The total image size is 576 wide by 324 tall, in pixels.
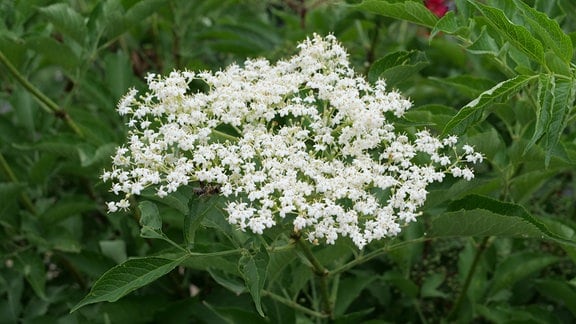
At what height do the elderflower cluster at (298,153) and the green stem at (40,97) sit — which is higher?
the green stem at (40,97)

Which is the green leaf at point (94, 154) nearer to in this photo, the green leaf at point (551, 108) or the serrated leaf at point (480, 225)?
the serrated leaf at point (480, 225)

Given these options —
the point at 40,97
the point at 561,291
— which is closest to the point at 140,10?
the point at 40,97

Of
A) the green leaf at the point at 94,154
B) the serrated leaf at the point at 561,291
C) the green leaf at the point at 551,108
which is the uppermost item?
the green leaf at the point at 94,154

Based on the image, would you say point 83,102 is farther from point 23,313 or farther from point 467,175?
point 467,175

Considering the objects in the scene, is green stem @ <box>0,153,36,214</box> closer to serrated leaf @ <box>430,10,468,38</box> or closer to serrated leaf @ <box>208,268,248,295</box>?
serrated leaf @ <box>208,268,248,295</box>

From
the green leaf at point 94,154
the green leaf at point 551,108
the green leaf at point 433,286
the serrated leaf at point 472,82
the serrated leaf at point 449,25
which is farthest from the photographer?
the green leaf at point 433,286

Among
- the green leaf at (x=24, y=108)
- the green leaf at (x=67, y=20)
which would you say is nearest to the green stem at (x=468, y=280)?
the green leaf at (x=67, y=20)

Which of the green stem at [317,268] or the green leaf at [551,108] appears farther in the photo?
the green stem at [317,268]

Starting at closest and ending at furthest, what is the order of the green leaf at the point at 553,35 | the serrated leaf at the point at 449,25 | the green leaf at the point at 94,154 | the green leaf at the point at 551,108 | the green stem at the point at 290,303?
1. the green leaf at the point at 551,108
2. the green leaf at the point at 553,35
3. the serrated leaf at the point at 449,25
4. the green stem at the point at 290,303
5. the green leaf at the point at 94,154
